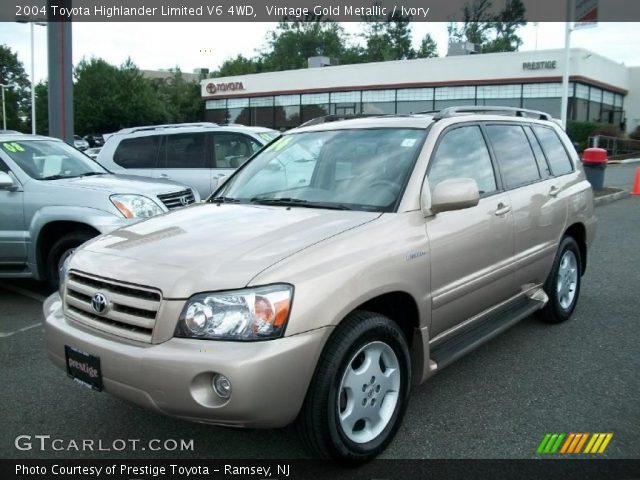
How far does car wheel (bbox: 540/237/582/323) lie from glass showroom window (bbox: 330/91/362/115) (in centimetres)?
3625

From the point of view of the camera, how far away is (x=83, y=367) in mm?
2963

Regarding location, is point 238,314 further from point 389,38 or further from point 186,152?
point 389,38

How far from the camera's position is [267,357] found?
256 centimetres

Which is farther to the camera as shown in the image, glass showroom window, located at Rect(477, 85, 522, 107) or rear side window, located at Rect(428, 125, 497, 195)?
glass showroom window, located at Rect(477, 85, 522, 107)

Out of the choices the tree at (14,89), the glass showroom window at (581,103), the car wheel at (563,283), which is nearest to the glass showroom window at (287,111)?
the glass showroom window at (581,103)

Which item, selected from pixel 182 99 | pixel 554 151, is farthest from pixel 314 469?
pixel 182 99

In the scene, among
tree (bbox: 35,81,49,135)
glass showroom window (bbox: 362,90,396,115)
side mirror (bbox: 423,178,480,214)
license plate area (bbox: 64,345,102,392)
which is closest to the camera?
license plate area (bbox: 64,345,102,392)

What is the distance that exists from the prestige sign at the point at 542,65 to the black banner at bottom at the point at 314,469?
111 feet

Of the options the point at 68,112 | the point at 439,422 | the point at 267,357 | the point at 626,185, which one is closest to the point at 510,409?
the point at 439,422

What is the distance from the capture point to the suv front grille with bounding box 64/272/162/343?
278 centimetres

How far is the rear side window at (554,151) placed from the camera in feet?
16.9

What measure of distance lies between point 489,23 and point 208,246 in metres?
85.4

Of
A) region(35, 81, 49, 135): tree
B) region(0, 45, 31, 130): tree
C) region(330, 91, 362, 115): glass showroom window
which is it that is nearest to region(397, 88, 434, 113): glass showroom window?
region(330, 91, 362, 115): glass showroom window

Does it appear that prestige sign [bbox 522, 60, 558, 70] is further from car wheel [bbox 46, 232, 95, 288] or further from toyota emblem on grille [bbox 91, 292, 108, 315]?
toyota emblem on grille [bbox 91, 292, 108, 315]
